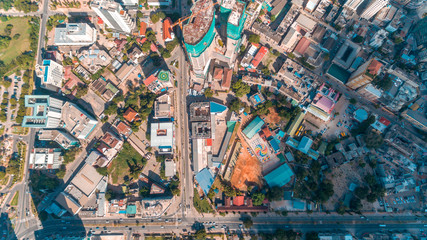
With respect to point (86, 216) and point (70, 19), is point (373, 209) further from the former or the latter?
point (70, 19)

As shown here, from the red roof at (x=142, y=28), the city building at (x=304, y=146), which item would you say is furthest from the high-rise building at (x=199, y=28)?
the city building at (x=304, y=146)

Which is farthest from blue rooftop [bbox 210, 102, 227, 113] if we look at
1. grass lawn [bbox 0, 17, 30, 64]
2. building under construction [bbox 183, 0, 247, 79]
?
grass lawn [bbox 0, 17, 30, 64]

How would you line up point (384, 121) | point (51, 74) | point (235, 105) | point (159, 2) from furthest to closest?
point (159, 2)
point (51, 74)
point (235, 105)
point (384, 121)

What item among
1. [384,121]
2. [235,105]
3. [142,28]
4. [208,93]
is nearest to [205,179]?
[235,105]

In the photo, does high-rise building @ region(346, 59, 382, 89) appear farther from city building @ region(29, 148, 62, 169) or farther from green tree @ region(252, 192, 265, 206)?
city building @ region(29, 148, 62, 169)

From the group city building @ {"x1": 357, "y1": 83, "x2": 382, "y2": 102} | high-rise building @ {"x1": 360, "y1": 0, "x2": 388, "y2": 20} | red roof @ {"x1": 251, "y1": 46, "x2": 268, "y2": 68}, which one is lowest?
red roof @ {"x1": 251, "y1": 46, "x2": 268, "y2": 68}

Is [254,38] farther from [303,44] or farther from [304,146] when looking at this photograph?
[304,146]
